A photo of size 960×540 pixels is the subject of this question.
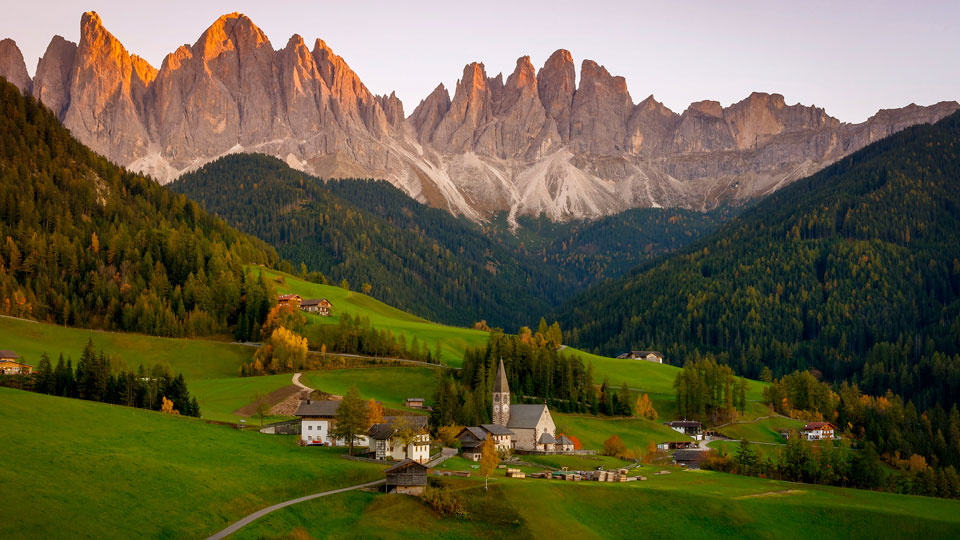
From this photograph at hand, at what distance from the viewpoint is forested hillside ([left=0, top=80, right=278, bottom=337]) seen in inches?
6156

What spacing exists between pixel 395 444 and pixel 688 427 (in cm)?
7113

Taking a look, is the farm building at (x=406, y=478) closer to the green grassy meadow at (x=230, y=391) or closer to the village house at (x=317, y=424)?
the village house at (x=317, y=424)

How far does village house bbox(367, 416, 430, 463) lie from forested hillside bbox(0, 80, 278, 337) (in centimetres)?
8095

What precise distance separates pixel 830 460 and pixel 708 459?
14.5 metres

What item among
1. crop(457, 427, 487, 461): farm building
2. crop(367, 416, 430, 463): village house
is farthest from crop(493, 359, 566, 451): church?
crop(367, 416, 430, 463): village house

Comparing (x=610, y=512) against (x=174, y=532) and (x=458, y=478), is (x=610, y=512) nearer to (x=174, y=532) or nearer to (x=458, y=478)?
(x=458, y=478)

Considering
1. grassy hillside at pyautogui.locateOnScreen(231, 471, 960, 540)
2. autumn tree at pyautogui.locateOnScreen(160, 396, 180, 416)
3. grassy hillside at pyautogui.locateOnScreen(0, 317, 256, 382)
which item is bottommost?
grassy hillside at pyautogui.locateOnScreen(231, 471, 960, 540)

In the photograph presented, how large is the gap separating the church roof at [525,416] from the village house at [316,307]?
87.3 m

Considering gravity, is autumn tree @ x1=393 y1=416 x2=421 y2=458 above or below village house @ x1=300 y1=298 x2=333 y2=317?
below

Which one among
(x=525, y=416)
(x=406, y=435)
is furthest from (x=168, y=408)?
(x=525, y=416)

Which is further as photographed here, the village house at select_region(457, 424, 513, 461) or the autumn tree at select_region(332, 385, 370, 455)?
the village house at select_region(457, 424, 513, 461)

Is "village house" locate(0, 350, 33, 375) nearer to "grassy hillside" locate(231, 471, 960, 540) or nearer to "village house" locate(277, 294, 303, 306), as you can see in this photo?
"grassy hillside" locate(231, 471, 960, 540)

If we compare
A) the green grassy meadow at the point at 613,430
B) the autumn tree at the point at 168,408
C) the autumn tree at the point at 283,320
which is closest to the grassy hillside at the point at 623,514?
the green grassy meadow at the point at 613,430

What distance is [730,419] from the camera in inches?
6142
